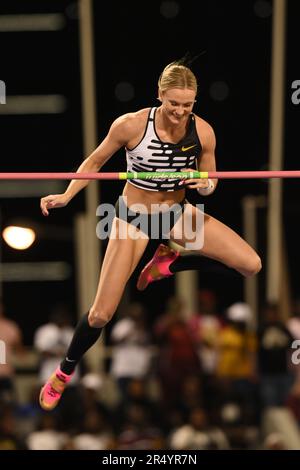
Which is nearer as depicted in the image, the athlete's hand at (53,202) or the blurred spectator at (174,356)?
the athlete's hand at (53,202)

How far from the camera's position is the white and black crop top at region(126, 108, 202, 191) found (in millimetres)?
8500

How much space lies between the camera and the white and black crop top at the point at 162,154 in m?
8.50

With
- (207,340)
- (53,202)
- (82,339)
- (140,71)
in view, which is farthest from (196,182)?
(140,71)

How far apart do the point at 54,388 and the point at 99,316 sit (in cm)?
89

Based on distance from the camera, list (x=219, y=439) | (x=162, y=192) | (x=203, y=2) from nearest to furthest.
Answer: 1. (x=162, y=192)
2. (x=219, y=439)
3. (x=203, y=2)

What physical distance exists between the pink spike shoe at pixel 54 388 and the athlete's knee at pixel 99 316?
0.62 m

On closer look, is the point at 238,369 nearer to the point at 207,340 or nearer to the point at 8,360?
the point at 207,340

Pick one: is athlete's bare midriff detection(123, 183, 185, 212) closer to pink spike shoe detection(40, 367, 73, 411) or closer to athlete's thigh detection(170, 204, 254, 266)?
athlete's thigh detection(170, 204, 254, 266)

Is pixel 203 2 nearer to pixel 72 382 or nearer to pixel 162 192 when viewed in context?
pixel 72 382

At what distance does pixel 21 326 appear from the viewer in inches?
643

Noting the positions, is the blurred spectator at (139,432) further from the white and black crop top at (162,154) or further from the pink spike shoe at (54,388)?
the white and black crop top at (162,154)

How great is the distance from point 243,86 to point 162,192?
590 centimetres

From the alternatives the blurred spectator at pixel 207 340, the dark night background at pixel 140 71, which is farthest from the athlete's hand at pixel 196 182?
the dark night background at pixel 140 71

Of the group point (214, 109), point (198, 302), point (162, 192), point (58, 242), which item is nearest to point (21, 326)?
point (58, 242)
